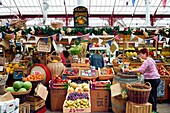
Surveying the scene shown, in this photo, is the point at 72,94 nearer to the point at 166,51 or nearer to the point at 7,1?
the point at 166,51

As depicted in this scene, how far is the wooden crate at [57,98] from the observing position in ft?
16.9

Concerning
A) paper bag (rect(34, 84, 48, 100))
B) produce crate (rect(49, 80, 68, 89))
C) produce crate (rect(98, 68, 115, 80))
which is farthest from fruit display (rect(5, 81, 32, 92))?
produce crate (rect(98, 68, 115, 80))

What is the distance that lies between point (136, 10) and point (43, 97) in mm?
14935

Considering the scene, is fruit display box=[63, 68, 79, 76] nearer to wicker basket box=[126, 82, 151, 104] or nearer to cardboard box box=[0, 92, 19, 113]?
wicker basket box=[126, 82, 151, 104]

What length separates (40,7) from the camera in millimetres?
17641

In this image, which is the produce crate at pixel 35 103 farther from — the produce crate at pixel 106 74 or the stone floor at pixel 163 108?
the produce crate at pixel 106 74

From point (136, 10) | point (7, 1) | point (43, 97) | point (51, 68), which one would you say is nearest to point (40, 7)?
point (7, 1)

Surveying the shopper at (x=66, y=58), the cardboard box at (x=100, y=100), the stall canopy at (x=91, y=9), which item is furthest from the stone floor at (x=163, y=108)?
the stall canopy at (x=91, y=9)

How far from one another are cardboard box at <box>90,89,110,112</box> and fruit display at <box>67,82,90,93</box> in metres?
0.21

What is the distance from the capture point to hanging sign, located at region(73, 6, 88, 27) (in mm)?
6805

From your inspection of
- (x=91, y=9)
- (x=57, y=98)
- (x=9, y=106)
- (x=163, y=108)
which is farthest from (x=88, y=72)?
(x=91, y=9)

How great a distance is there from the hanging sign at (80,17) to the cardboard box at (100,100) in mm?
2417

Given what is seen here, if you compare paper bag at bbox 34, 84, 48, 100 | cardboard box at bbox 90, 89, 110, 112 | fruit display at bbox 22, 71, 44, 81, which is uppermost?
fruit display at bbox 22, 71, 44, 81

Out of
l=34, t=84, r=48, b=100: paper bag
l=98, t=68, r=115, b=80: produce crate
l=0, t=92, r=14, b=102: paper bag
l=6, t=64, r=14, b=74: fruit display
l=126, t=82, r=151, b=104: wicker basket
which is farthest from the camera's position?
l=6, t=64, r=14, b=74: fruit display
